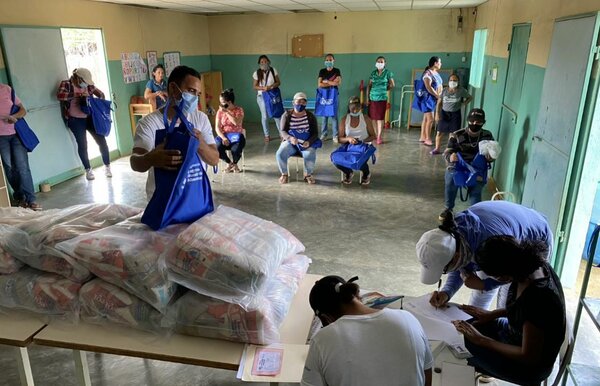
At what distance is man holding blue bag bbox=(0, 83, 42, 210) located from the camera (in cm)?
462

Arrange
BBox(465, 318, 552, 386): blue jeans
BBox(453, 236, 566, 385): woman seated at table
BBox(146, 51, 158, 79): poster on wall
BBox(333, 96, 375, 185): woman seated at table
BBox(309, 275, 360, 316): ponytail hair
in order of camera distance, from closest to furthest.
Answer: BBox(309, 275, 360, 316): ponytail hair < BBox(453, 236, 566, 385): woman seated at table < BBox(465, 318, 552, 386): blue jeans < BBox(333, 96, 375, 185): woman seated at table < BBox(146, 51, 158, 79): poster on wall

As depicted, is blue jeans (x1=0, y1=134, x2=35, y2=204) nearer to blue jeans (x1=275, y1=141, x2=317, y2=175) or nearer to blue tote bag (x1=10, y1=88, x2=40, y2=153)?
blue tote bag (x1=10, y1=88, x2=40, y2=153)

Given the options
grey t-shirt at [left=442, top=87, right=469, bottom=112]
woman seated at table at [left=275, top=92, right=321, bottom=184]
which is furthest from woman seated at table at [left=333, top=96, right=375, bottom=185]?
grey t-shirt at [left=442, top=87, right=469, bottom=112]

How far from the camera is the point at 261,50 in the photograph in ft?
33.8

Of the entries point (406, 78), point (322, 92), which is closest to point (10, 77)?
point (322, 92)

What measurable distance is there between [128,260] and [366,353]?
1.04 meters

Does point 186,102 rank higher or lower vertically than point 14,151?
higher

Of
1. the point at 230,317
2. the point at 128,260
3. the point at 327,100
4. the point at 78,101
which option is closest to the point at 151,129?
the point at 128,260

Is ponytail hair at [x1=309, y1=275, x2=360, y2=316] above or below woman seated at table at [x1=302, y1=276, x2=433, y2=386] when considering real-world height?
above

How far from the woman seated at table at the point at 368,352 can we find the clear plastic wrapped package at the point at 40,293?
113cm

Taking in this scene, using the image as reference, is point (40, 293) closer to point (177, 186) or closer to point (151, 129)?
point (177, 186)

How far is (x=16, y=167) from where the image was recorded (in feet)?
16.1

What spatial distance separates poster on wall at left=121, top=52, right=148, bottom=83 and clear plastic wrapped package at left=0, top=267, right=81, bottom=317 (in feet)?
20.2

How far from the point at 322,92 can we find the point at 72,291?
280 inches
